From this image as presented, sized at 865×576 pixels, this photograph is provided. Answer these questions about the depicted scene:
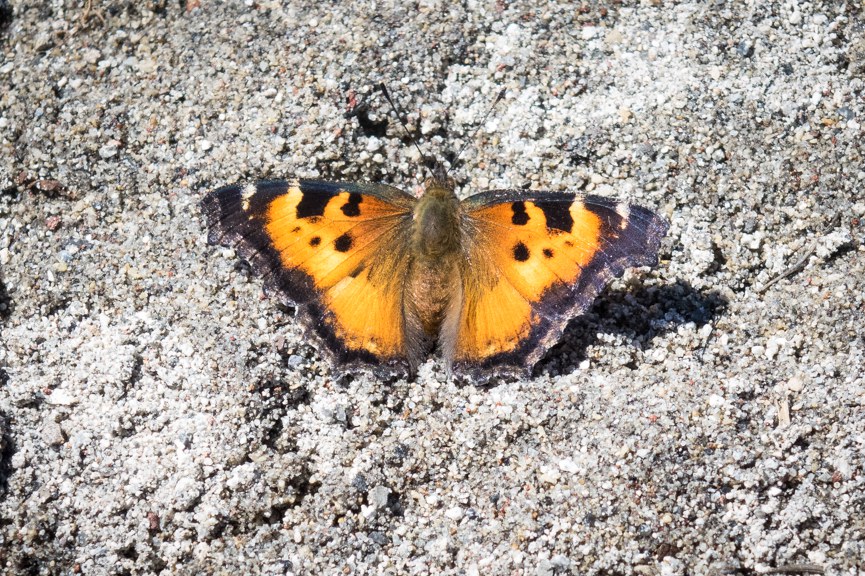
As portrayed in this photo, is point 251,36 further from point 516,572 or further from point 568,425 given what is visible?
point 516,572

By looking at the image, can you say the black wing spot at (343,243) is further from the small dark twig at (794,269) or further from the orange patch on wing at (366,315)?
the small dark twig at (794,269)

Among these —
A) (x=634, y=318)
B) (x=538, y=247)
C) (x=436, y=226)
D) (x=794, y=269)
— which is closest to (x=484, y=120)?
(x=436, y=226)

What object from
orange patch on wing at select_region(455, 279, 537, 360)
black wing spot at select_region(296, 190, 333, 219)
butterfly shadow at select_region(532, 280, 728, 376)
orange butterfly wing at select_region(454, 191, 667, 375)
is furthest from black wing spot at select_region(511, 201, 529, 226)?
black wing spot at select_region(296, 190, 333, 219)

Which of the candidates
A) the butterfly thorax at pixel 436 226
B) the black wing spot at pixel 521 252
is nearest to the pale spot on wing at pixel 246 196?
the butterfly thorax at pixel 436 226

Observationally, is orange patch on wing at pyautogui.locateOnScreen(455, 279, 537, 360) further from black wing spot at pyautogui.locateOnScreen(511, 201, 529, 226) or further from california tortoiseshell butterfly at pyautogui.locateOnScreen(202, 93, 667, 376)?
black wing spot at pyautogui.locateOnScreen(511, 201, 529, 226)

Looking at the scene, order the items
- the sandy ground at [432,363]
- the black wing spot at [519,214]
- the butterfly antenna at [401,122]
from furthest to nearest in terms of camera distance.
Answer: the butterfly antenna at [401,122] < the black wing spot at [519,214] < the sandy ground at [432,363]

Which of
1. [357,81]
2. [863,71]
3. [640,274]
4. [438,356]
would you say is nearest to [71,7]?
[357,81]
